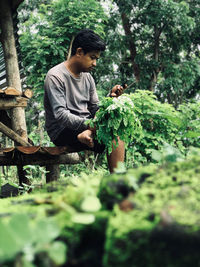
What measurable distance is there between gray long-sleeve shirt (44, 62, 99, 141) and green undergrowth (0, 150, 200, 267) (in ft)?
9.53

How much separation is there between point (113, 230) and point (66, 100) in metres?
3.56

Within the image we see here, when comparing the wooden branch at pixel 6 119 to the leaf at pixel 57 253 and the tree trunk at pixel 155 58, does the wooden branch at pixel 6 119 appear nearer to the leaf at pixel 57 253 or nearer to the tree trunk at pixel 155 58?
the leaf at pixel 57 253

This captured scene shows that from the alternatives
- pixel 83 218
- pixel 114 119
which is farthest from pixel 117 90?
pixel 83 218

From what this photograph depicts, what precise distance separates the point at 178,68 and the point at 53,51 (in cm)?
645

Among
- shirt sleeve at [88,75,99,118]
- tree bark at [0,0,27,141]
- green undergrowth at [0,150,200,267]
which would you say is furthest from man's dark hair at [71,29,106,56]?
green undergrowth at [0,150,200,267]

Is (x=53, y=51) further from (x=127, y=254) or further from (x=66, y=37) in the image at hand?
(x=127, y=254)

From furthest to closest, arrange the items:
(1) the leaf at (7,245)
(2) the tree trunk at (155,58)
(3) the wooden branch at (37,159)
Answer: (2) the tree trunk at (155,58)
(3) the wooden branch at (37,159)
(1) the leaf at (7,245)

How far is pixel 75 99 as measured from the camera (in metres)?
4.29

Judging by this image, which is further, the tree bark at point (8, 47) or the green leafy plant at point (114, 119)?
the tree bark at point (8, 47)

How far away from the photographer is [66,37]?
10633 mm

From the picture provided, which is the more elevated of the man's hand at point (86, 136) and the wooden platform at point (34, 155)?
the man's hand at point (86, 136)

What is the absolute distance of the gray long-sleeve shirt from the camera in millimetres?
3762

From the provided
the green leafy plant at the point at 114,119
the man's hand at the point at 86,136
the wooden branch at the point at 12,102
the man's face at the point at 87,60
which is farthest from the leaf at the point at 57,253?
the wooden branch at the point at 12,102

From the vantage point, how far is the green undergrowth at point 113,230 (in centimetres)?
62
